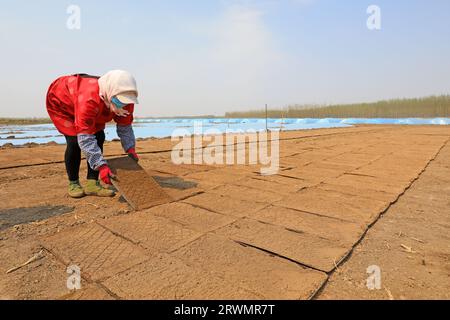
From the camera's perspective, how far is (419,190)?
2701 millimetres

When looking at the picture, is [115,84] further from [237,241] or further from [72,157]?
[237,241]

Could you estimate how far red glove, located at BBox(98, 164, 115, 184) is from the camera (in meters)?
2.16

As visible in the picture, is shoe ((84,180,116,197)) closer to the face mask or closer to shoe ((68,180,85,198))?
shoe ((68,180,85,198))

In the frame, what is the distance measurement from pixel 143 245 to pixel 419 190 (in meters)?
2.70

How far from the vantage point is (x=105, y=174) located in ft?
7.09

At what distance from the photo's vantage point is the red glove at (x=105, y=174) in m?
2.16

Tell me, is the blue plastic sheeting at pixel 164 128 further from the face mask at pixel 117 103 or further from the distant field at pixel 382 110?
the face mask at pixel 117 103

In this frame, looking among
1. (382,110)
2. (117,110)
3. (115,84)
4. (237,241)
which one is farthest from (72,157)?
(382,110)

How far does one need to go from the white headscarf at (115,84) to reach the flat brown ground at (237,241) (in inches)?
36.0

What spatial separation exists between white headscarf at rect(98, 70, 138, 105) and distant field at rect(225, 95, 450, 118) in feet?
77.6

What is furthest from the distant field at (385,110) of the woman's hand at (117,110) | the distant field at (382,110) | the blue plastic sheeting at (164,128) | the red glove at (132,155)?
the woman's hand at (117,110)
